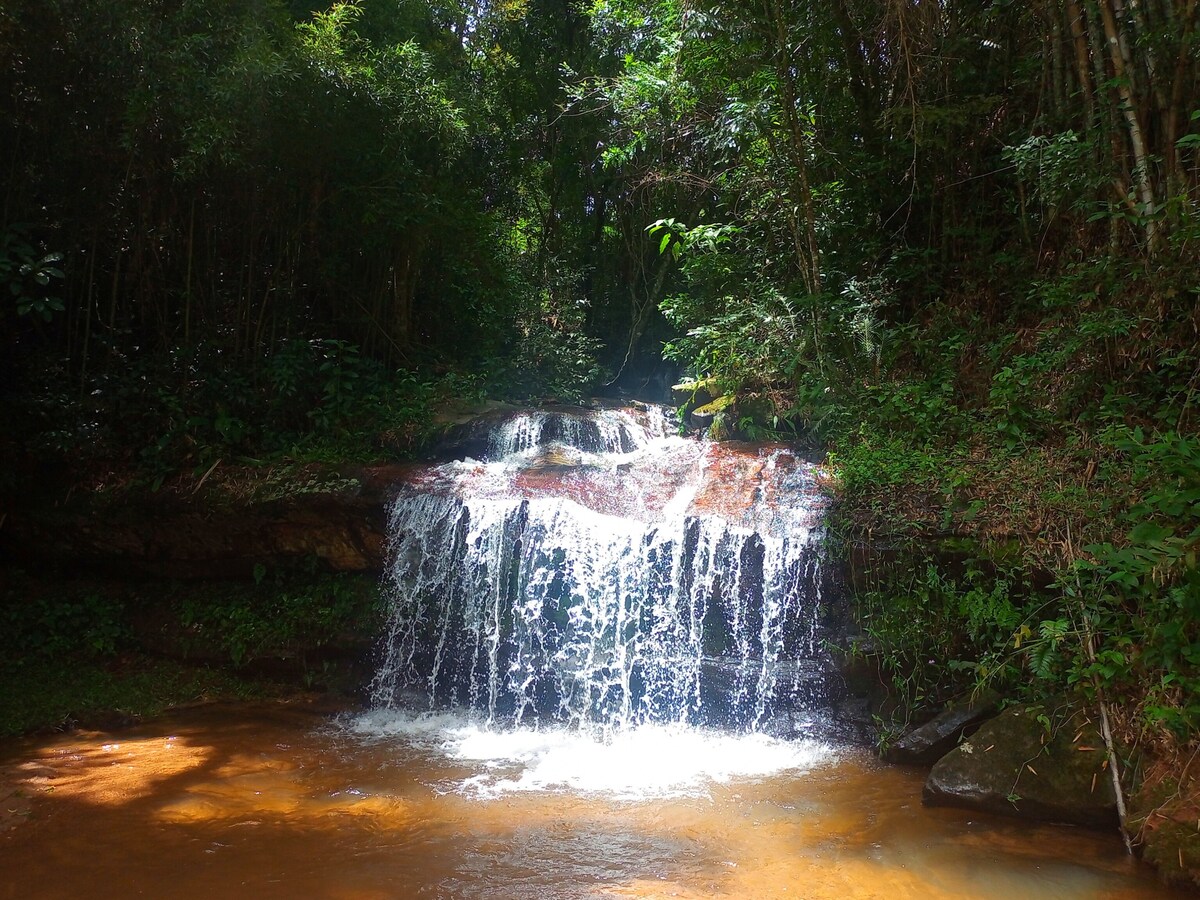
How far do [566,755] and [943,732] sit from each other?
8.30 feet

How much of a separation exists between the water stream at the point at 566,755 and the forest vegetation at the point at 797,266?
2.58ft

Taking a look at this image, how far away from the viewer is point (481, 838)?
4.06 meters

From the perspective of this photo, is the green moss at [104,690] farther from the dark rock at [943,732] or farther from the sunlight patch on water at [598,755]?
the dark rock at [943,732]

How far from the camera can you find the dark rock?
4.81m

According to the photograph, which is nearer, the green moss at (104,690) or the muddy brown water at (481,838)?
the muddy brown water at (481,838)

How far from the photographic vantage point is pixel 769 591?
230 inches

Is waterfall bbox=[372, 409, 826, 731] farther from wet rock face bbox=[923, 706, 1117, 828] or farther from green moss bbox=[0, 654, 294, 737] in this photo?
green moss bbox=[0, 654, 294, 737]

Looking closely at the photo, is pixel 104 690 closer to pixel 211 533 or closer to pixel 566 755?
pixel 211 533

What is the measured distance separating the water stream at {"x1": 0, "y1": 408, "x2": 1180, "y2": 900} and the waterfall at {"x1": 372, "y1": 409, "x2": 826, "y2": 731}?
0.02 metres

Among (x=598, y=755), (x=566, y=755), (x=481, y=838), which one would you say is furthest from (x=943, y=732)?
(x=481, y=838)

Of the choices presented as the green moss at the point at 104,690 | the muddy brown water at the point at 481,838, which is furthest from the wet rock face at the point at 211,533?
the muddy brown water at the point at 481,838

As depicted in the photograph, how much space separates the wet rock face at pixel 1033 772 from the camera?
410 centimetres

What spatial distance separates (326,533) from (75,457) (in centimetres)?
265

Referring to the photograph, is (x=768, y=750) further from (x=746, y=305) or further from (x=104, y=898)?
(x=746, y=305)
